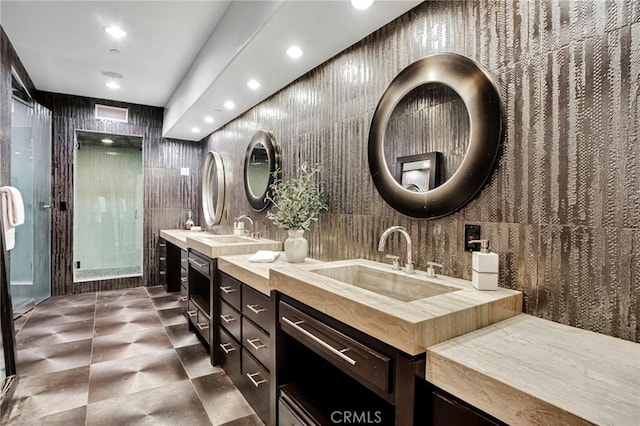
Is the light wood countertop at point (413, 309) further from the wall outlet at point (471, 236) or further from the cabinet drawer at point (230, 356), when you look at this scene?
the cabinet drawer at point (230, 356)

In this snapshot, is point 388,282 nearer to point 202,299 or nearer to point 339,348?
point 339,348

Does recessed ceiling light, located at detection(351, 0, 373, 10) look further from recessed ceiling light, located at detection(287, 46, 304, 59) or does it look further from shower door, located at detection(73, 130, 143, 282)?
shower door, located at detection(73, 130, 143, 282)

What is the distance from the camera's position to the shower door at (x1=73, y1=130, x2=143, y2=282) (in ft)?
15.2

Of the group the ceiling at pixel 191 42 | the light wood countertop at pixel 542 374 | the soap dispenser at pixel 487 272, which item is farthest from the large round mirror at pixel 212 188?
the light wood countertop at pixel 542 374

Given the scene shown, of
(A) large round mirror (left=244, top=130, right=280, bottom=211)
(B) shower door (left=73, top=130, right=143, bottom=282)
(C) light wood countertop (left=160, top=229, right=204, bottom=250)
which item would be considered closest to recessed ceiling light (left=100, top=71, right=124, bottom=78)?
(B) shower door (left=73, top=130, right=143, bottom=282)

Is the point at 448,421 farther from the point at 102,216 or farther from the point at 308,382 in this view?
the point at 102,216

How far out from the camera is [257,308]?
1856 mm

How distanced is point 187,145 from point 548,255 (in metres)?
5.27

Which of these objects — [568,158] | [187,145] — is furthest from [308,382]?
[187,145]

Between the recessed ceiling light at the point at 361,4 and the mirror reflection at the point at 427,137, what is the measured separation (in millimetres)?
506

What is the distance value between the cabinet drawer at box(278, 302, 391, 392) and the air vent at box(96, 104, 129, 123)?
15.0 feet

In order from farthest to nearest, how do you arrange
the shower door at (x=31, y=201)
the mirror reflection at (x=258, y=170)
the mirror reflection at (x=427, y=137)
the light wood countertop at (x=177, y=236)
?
the light wood countertop at (x=177, y=236) < the shower door at (x=31, y=201) < the mirror reflection at (x=258, y=170) < the mirror reflection at (x=427, y=137)

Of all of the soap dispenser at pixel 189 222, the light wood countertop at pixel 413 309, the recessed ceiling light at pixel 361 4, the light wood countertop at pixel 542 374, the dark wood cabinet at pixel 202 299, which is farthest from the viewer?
the soap dispenser at pixel 189 222

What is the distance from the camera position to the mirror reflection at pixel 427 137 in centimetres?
146
